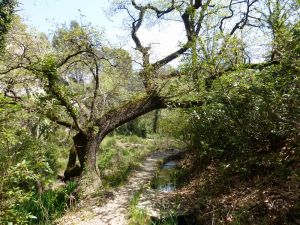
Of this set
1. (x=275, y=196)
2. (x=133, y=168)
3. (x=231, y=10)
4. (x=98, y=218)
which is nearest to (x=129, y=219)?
(x=98, y=218)

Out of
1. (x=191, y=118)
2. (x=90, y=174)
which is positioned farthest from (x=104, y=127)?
(x=191, y=118)

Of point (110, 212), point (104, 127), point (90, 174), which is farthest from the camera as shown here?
point (104, 127)

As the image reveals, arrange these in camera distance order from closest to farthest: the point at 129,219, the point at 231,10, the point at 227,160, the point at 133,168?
1. the point at 129,219
2. the point at 227,160
3. the point at 133,168
4. the point at 231,10

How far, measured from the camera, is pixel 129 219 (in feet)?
21.3

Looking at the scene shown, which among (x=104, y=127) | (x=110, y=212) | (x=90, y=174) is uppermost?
(x=104, y=127)

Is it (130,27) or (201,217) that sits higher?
(130,27)

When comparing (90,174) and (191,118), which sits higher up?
(191,118)

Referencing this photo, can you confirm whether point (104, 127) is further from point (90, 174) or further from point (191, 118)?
point (191, 118)

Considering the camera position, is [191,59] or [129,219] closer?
[129,219]

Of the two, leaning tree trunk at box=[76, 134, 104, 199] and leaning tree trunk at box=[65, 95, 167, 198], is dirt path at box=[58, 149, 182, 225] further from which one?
leaning tree trunk at box=[65, 95, 167, 198]

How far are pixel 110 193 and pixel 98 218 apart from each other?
1.59 m

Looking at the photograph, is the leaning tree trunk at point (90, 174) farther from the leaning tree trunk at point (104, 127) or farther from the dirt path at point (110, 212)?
the dirt path at point (110, 212)

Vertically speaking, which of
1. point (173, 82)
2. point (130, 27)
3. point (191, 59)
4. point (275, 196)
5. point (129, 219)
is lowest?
point (129, 219)

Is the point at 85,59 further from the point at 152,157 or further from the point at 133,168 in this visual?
the point at 152,157
